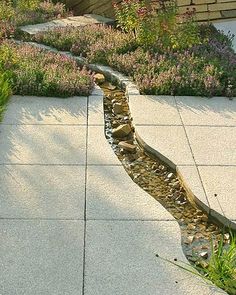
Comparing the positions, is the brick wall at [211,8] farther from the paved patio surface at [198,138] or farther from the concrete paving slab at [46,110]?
the concrete paving slab at [46,110]

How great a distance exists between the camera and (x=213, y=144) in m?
5.11

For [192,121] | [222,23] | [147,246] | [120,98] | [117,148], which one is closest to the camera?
[147,246]

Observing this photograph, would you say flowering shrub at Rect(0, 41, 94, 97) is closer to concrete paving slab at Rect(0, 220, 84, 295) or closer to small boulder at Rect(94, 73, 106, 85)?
small boulder at Rect(94, 73, 106, 85)

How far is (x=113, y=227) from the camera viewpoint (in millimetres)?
3900

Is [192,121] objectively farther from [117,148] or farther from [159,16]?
[159,16]

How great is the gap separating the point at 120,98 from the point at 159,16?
1.48 metres

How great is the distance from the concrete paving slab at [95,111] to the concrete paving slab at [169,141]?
427 millimetres

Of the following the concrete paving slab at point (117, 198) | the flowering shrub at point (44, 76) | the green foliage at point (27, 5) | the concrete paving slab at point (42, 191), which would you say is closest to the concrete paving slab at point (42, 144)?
the concrete paving slab at point (42, 191)

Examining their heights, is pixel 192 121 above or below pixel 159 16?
below

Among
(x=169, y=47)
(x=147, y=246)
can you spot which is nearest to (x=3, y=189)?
(x=147, y=246)

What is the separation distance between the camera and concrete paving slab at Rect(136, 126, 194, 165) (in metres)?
4.85

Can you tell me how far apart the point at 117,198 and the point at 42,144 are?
3.60 feet

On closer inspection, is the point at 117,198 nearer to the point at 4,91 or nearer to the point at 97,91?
the point at 4,91

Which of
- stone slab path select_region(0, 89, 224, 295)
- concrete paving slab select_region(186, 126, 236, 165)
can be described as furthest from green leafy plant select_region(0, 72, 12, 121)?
concrete paving slab select_region(186, 126, 236, 165)
